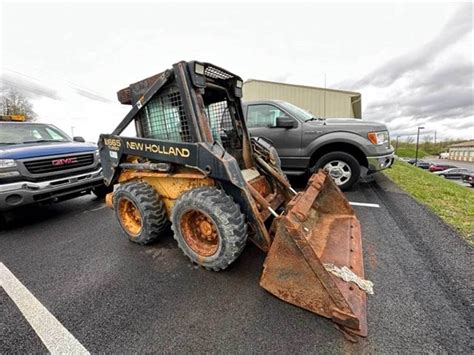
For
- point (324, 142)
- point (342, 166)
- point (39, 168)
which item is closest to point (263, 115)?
point (324, 142)

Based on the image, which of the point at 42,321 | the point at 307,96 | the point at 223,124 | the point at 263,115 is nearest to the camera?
the point at 42,321

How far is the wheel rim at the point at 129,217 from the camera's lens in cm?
301

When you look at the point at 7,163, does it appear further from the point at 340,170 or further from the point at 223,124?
the point at 340,170

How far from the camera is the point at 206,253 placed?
7.77 ft

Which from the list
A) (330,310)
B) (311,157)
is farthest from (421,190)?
(330,310)

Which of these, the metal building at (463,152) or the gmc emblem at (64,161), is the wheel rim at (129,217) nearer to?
the gmc emblem at (64,161)

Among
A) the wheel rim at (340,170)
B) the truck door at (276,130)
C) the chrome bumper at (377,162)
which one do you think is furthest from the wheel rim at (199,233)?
the chrome bumper at (377,162)

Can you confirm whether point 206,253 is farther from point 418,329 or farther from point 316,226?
point 418,329

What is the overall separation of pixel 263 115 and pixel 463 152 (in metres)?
81.1

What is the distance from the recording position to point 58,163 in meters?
3.97

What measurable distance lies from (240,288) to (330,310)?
0.86 m

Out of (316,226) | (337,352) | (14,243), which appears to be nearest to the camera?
(337,352)

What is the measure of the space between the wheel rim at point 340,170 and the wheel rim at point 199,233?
3202 millimetres

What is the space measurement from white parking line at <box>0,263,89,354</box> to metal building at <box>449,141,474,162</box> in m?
80.7
